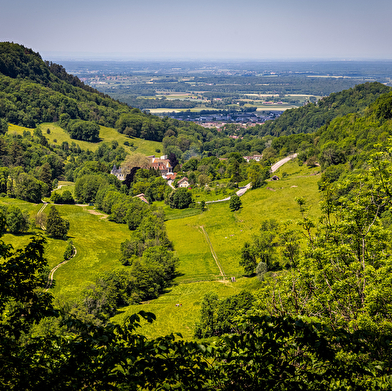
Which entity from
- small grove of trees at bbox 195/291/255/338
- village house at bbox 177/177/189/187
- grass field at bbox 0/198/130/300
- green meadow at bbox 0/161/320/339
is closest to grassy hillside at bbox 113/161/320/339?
green meadow at bbox 0/161/320/339

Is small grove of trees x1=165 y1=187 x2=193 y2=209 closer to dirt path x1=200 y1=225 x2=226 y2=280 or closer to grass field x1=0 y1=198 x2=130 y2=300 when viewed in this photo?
grass field x1=0 y1=198 x2=130 y2=300

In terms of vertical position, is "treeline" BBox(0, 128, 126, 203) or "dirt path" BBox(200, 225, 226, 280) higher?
"treeline" BBox(0, 128, 126, 203)

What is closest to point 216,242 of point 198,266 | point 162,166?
point 198,266

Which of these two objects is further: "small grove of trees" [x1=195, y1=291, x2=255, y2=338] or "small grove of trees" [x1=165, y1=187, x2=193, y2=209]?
"small grove of trees" [x1=165, y1=187, x2=193, y2=209]

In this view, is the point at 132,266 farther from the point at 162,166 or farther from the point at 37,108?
the point at 37,108

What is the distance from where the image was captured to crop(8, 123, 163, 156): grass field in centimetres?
15750

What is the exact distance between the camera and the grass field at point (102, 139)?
157500 millimetres

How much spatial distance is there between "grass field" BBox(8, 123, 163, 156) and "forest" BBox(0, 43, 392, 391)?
331 centimetres

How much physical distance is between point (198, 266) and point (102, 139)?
13599 cm

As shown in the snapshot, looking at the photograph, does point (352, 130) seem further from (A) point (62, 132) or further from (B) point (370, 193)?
(A) point (62, 132)

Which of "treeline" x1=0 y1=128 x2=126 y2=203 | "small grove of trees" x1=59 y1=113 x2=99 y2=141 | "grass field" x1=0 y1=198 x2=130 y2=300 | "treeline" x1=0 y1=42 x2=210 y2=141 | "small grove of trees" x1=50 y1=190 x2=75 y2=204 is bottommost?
"grass field" x1=0 y1=198 x2=130 y2=300

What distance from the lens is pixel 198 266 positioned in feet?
197

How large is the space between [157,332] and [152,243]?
1080 inches

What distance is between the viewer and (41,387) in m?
7.88
